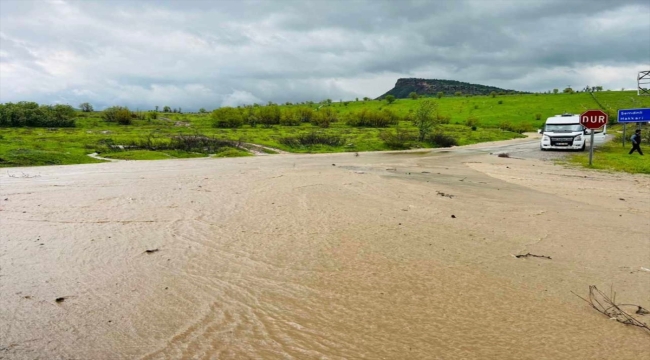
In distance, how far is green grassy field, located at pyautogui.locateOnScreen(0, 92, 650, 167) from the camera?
89.9 ft

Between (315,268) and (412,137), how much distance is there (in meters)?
40.3

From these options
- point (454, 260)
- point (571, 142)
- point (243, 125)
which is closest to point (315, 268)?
point (454, 260)

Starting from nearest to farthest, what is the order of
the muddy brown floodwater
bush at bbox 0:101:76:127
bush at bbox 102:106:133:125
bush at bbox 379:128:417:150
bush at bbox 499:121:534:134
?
the muddy brown floodwater → bush at bbox 379:128:417:150 → bush at bbox 0:101:76:127 → bush at bbox 102:106:133:125 → bush at bbox 499:121:534:134

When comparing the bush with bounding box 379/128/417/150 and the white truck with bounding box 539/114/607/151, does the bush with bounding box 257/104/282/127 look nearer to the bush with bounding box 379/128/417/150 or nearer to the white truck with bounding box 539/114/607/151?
the bush with bounding box 379/128/417/150

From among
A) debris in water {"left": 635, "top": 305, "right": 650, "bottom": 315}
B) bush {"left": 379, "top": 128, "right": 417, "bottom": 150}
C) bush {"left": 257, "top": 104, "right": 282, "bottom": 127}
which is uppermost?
bush {"left": 257, "top": 104, "right": 282, "bottom": 127}

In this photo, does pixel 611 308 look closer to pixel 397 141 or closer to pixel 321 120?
pixel 397 141

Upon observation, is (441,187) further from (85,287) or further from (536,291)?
(85,287)

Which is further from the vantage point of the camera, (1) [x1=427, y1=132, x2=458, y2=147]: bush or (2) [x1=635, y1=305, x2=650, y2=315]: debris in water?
(1) [x1=427, y1=132, x2=458, y2=147]: bush

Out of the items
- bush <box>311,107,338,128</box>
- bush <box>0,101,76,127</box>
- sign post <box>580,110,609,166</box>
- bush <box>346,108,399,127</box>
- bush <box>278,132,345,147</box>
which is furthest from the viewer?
bush <box>346,108,399,127</box>

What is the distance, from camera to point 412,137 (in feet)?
147

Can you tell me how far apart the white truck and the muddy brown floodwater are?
2155 cm

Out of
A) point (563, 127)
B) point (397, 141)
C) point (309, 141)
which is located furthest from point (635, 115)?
point (309, 141)

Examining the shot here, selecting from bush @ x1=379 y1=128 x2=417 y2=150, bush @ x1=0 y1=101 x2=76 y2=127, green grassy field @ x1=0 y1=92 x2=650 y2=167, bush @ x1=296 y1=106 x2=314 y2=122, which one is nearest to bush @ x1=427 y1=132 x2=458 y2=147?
green grassy field @ x1=0 y1=92 x2=650 y2=167

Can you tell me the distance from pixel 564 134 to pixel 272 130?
97.4 feet
